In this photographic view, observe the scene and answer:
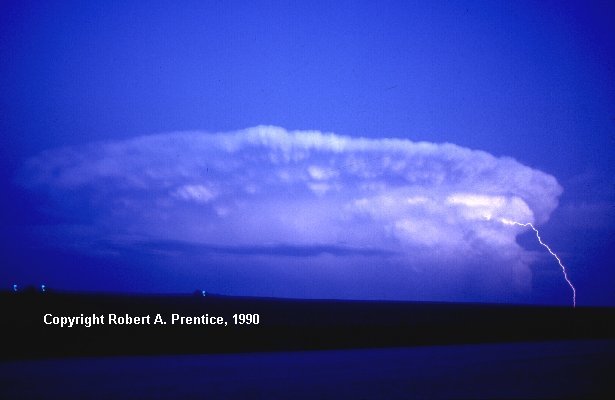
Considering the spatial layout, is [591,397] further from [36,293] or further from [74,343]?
[36,293]

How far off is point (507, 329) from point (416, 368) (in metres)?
12.7

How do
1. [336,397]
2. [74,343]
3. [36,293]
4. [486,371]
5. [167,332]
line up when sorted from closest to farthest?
[336,397] → [486,371] → [74,343] → [167,332] → [36,293]

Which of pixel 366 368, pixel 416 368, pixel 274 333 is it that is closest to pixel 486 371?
pixel 416 368

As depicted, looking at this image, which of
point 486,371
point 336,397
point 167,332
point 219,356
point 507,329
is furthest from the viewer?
point 507,329

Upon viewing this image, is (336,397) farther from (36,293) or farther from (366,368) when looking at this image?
(36,293)

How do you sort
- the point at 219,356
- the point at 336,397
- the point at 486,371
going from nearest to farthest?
1. the point at 336,397
2. the point at 486,371
3. the point at 219,356

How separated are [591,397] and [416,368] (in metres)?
3.80

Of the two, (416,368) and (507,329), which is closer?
Answer: (416,368)

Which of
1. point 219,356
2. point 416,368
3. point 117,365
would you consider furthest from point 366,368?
point 117,365

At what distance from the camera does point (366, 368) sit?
1038 centimetres

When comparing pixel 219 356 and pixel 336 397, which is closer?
pixel 336 397

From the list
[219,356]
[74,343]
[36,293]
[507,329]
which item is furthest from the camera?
[36,293]

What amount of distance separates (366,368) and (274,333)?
22.2 ft

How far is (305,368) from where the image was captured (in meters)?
10.3
